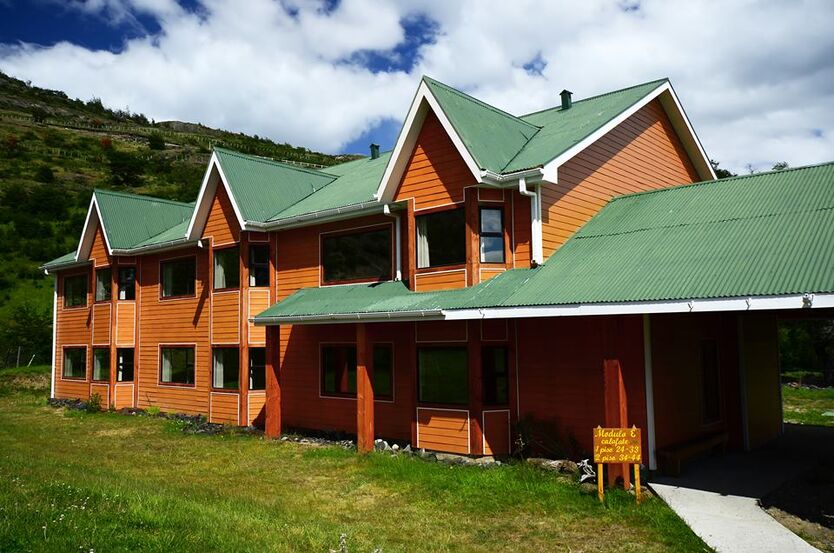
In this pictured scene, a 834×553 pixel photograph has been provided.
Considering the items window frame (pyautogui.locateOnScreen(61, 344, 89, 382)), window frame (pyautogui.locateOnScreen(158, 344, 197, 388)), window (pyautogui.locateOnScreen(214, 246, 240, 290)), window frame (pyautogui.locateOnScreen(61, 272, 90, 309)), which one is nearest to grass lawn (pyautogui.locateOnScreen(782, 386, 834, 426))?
window (pyautogui.locateOnScreen(214, 246, 240, 290))

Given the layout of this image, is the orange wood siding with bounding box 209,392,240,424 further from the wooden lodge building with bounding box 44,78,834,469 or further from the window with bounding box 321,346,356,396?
the window with bounding box 321,346,356,396

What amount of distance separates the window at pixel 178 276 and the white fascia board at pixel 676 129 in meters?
14.7

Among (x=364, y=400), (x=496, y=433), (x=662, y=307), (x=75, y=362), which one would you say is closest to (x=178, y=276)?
(x=75, y=362)

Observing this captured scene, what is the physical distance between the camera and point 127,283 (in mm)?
27469

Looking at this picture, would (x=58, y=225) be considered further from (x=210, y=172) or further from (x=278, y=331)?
(x=278, y=331)

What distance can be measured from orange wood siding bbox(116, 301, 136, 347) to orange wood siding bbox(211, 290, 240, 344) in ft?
21.2

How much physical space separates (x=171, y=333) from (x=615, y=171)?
1700 centimetres

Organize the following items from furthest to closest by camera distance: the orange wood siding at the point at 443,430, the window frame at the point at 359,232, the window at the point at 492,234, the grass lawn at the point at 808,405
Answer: the grass lawn at the point at 808,405
the window frame at the point at 359,232
the window at the point at 492,234
the orange wood siding at the point at 443,430

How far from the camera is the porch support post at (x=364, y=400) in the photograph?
645 inches

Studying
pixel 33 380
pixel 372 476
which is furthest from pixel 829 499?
pixel 33 380

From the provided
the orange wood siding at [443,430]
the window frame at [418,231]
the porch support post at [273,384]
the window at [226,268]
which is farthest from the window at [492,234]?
the window at [226,268]

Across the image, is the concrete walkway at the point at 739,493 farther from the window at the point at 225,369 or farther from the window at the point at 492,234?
the window at the point at 225,369

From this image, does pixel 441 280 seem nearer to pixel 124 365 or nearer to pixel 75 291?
pixel 124 365

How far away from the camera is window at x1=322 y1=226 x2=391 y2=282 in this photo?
18.6 meters
